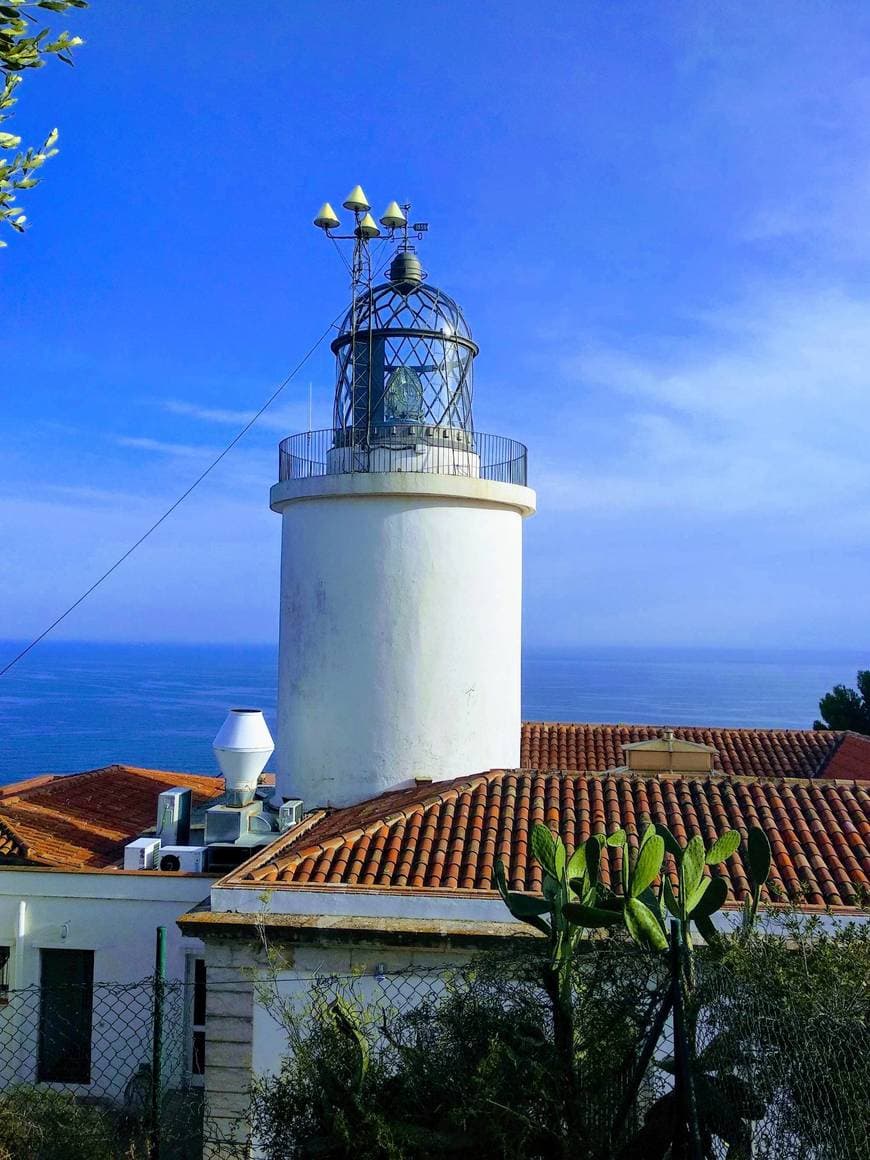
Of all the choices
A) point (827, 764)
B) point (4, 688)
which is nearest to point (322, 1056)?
point (827, 764)

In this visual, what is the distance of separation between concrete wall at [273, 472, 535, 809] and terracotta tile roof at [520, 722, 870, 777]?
4.38m

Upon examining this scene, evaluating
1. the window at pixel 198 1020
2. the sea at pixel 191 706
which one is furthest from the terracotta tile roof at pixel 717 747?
the sea at pixel 191 706

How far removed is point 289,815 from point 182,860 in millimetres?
1676

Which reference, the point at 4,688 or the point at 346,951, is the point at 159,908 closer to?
the point at 346,951

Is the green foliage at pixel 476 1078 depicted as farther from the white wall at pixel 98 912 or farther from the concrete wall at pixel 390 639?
the concrete wall at pixel 390 639

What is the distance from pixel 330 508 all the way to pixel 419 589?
1.78 m

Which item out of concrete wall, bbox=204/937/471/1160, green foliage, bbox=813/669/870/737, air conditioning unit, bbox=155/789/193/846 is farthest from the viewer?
green foliage, bbox=813/669/870/737

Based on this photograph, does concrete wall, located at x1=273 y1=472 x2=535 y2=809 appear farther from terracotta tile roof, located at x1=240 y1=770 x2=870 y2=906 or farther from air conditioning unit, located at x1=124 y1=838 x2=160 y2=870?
air conditioning unit, located at x1=124 y1=838 x2=160 y2=870

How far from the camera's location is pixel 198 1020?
37.9 ft

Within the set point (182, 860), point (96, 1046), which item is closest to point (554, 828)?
point (182, 860)

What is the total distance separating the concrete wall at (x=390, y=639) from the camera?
1388 cm

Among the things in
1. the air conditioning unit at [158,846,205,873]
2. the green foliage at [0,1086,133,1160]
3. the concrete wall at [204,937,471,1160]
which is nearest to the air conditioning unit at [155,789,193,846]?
the air conditioning unit at [158,846,205,873]

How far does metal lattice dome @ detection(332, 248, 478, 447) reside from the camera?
15023 millimetres

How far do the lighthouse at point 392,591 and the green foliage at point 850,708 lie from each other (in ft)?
62.8
